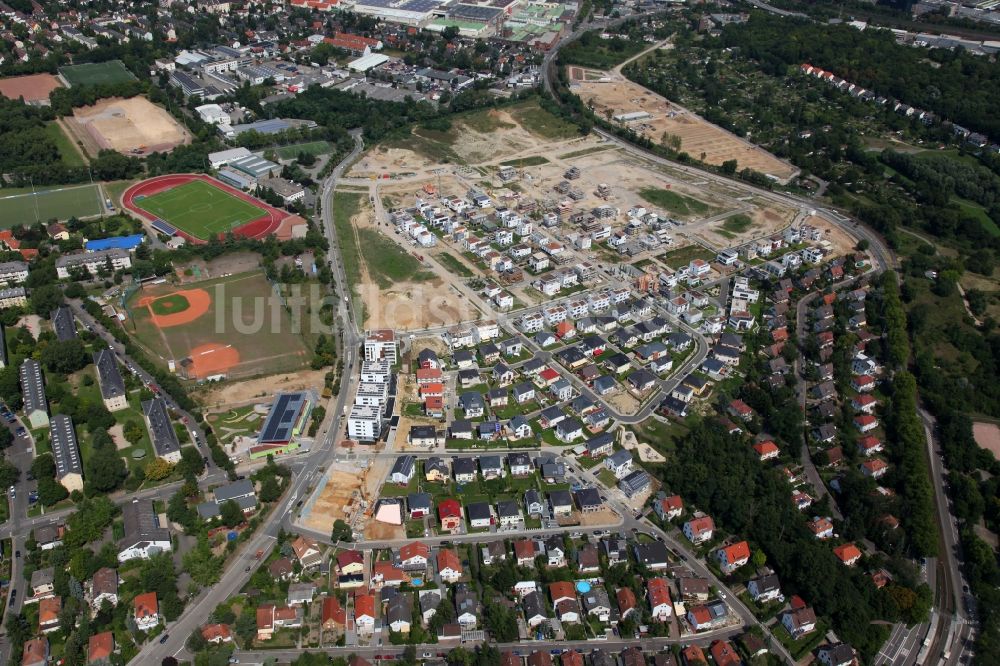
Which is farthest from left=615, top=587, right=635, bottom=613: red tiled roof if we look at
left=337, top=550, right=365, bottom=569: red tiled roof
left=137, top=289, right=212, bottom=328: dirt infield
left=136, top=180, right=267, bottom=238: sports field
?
left=136, top=180, right=267, bottom=238: sports field

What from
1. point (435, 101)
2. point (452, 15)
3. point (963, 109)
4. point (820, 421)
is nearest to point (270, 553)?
point (820, 421)

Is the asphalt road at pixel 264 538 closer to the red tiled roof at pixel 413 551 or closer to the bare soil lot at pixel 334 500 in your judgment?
the bare soil lot at pixel 334 500

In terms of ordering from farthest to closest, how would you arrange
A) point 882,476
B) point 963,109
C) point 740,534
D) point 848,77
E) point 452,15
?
point 452,15, point 848,77, point 963,109, point 882,476, point 740,534

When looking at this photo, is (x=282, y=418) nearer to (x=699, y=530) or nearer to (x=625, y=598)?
(x=625, y=598)

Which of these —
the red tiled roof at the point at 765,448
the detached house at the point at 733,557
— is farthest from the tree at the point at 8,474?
the red tiled roof at the point at 765,448

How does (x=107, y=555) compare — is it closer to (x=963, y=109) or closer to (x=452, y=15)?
(x=963, y=109)

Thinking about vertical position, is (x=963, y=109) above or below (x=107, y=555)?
above

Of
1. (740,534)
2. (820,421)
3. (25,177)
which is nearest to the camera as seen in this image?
(740,534)
